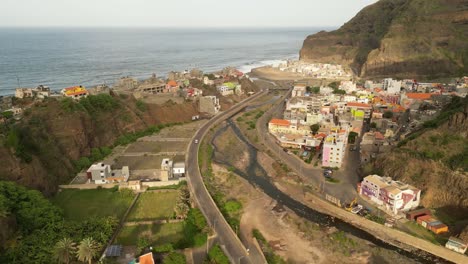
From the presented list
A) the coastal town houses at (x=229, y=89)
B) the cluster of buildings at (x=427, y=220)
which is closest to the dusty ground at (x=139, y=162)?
the cluster of buildings at (x=427, y=220)

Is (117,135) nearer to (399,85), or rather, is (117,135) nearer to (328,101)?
(328,101)

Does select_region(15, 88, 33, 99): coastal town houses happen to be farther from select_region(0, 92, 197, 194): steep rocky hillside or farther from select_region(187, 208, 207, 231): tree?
select_region(187, 208, 207, 231): tree

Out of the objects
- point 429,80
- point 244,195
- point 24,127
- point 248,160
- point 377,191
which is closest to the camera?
point 377,191

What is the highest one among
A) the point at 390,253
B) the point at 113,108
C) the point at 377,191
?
the point at 113,108

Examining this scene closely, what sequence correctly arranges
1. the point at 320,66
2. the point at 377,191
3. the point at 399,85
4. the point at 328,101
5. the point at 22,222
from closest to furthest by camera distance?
the point at 22,222 < the point at 377,191 < the point at 328,101 < the point at 399,85 < the point at 320,66

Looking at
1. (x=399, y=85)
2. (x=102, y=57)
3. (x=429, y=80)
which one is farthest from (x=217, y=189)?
(x=102, y=57)

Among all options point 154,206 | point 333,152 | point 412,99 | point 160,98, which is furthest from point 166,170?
point 412,99

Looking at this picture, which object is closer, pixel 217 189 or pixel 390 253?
pixel 390 253
